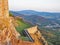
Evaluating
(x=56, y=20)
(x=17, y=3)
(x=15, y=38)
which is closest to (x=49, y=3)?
(x=56, y=20)

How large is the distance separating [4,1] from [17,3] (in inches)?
13.0

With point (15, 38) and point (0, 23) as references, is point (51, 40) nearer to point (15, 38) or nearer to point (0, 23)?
point (15, 38)

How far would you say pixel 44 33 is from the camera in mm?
5004

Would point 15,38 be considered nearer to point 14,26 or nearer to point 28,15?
point 14,26

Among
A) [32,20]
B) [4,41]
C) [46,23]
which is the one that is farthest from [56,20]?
[4,41]

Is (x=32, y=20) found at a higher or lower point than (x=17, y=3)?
lower

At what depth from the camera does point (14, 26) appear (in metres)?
4.88

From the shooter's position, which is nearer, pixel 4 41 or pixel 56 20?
pixel 4 41

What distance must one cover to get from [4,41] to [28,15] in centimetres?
81

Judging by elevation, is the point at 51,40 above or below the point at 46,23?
below

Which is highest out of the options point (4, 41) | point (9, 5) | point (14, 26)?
point (9, 5)

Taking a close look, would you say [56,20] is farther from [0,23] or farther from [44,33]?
[0,23]

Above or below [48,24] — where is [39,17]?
above

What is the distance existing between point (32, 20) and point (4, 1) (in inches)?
30.1
